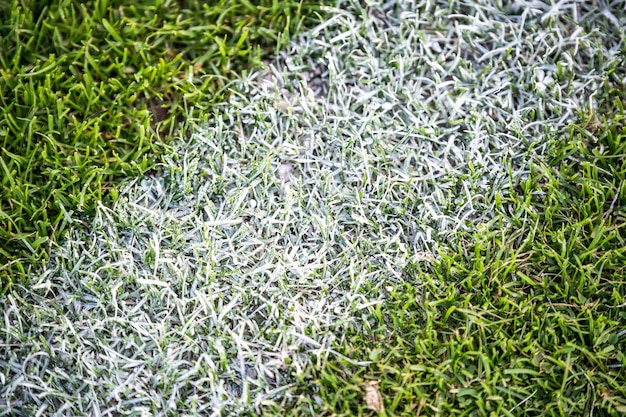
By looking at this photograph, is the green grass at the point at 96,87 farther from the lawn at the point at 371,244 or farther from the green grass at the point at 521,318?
the green grass at the point at 521,318

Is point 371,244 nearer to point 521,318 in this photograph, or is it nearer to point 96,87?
point 521,318

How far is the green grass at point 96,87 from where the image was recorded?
2.48m

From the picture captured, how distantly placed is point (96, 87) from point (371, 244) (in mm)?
1273

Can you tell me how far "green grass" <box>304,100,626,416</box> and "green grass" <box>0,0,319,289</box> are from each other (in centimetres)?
111

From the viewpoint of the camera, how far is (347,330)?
7.46 feet

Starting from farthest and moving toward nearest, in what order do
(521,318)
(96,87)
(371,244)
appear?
1. (96,87)
2. (371,244)
3. (521,318)

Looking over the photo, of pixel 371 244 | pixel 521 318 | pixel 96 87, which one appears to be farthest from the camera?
pixel 96 87

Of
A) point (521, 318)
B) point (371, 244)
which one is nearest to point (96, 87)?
point (371, 244)

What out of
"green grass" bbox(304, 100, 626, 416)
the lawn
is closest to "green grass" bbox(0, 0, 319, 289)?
the lawn

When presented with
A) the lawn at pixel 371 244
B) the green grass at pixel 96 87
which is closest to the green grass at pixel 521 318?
the lawn at pixel 371 244

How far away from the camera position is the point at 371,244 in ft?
7.99

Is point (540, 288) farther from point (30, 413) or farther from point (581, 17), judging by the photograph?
point (30, 413)

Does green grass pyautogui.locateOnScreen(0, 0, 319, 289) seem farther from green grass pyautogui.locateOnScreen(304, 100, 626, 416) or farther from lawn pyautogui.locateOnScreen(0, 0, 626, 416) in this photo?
green grass pyautogui.locateOnScreen(304, 100, 626, 416)

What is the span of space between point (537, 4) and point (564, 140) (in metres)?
0.65
